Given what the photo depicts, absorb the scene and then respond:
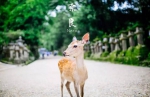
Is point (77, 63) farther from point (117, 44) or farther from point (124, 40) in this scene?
point (117, 44)

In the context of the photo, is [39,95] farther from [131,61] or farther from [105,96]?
[131,61]

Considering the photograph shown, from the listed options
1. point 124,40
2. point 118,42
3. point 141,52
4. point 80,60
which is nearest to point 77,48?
point 80,60

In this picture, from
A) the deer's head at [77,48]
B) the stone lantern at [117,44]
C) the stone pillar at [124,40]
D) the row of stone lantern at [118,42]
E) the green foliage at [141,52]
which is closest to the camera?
the deer's head at [77,48]

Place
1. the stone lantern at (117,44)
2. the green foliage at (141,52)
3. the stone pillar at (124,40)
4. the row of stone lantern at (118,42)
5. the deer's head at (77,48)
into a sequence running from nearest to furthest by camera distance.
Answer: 1. the deer's head at (77,48)
2. the green foliage at (141,52)
3. the row of stone lantern at (118,42)
4. the stone pillar at (124,40)
5. the stone lantern at (117,44)

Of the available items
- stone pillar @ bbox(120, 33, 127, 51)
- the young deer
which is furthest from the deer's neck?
stone pillar @ bbox(120, 33, 127, 51)

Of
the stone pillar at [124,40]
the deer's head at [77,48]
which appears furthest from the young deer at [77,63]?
the stone pillar at [124,40]

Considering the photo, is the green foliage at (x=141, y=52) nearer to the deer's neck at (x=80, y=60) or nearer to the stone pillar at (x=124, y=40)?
the stone pillar at (x=124, y=40)

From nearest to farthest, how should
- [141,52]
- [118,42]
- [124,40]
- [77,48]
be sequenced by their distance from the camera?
1. [77,48]
2. [141,52]
3. [124,40]
4. [118,42]

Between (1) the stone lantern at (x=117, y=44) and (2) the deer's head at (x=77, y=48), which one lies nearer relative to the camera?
(2) the deer's head at (x=77, y=48)

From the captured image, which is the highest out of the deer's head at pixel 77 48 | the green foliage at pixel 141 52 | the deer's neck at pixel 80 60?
the deer's head at pixel 77 48

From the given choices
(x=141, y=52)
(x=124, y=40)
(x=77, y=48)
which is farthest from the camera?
(x=124, y=40)

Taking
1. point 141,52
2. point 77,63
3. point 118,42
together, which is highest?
point 118,42

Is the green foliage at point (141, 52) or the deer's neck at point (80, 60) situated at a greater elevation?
the deer's neck at point (80, 60)

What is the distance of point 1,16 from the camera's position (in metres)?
4.93
